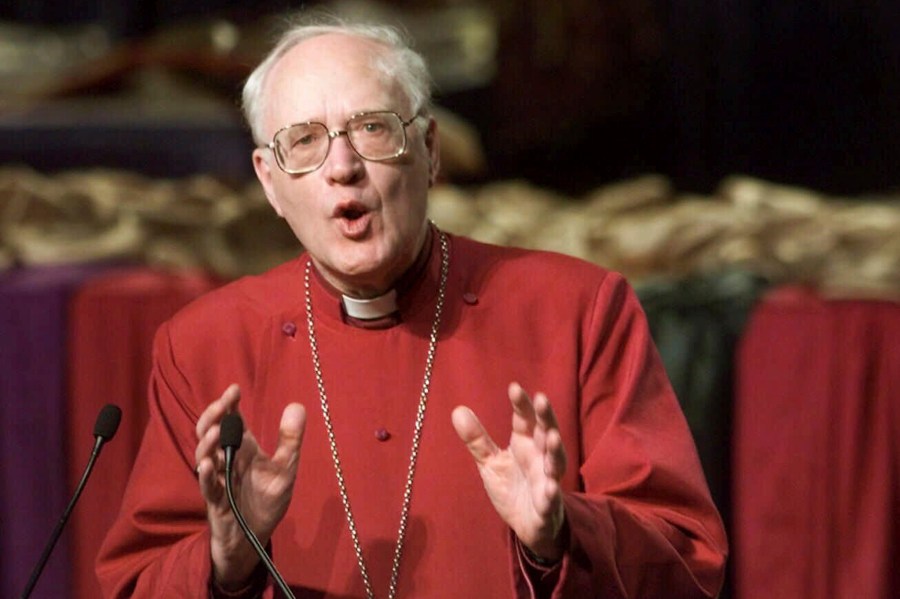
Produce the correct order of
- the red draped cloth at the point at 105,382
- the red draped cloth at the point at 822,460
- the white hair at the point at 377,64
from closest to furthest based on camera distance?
the white hair at the point at 377,64
the red draped cloth at the point at 822,460
the red draped cloth at the point at 105,382

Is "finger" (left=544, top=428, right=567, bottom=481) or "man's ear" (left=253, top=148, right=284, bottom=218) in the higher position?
"man's ear" (left=253, top=148, right=284, bottom=218)

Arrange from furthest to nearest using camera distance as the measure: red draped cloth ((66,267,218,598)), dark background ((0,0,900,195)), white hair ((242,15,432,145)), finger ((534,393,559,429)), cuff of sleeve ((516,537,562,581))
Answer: dark background ((0,0,900,195)) < red draped cloth ((66,267,218,598)) < white hair ((242,15,432,145)) < cuff of sleeve ((516,537,562,581)) < finger ((534,393,559,429))

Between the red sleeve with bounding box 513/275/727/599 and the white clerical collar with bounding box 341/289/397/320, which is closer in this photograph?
the red sleeve with bounding box 513/275/727/599

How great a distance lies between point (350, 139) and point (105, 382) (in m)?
1.56

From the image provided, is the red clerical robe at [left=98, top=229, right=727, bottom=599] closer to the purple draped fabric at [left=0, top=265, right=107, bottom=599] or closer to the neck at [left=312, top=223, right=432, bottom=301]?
the neck at [left=312, top=223, right=432, bottom=301]

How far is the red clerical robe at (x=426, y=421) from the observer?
2389mm

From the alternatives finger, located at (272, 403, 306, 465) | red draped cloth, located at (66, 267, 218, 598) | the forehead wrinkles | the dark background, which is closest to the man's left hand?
finger, located at (272, 403, 306, 465)

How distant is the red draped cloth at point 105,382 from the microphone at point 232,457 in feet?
5.52

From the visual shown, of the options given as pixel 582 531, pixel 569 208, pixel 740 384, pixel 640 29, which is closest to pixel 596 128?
pixel 640 29

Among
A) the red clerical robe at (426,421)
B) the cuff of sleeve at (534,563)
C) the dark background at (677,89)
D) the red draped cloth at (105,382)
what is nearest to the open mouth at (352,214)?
the red clerical robe at (426,421)

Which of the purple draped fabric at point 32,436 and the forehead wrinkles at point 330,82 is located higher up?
the forehead wrinkles at point 330,82

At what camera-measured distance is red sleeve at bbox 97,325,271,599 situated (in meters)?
2.46

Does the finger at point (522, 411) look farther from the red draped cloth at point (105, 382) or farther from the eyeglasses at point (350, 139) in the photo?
the red draped cloth at point (105, 382)

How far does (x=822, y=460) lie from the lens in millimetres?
3508
